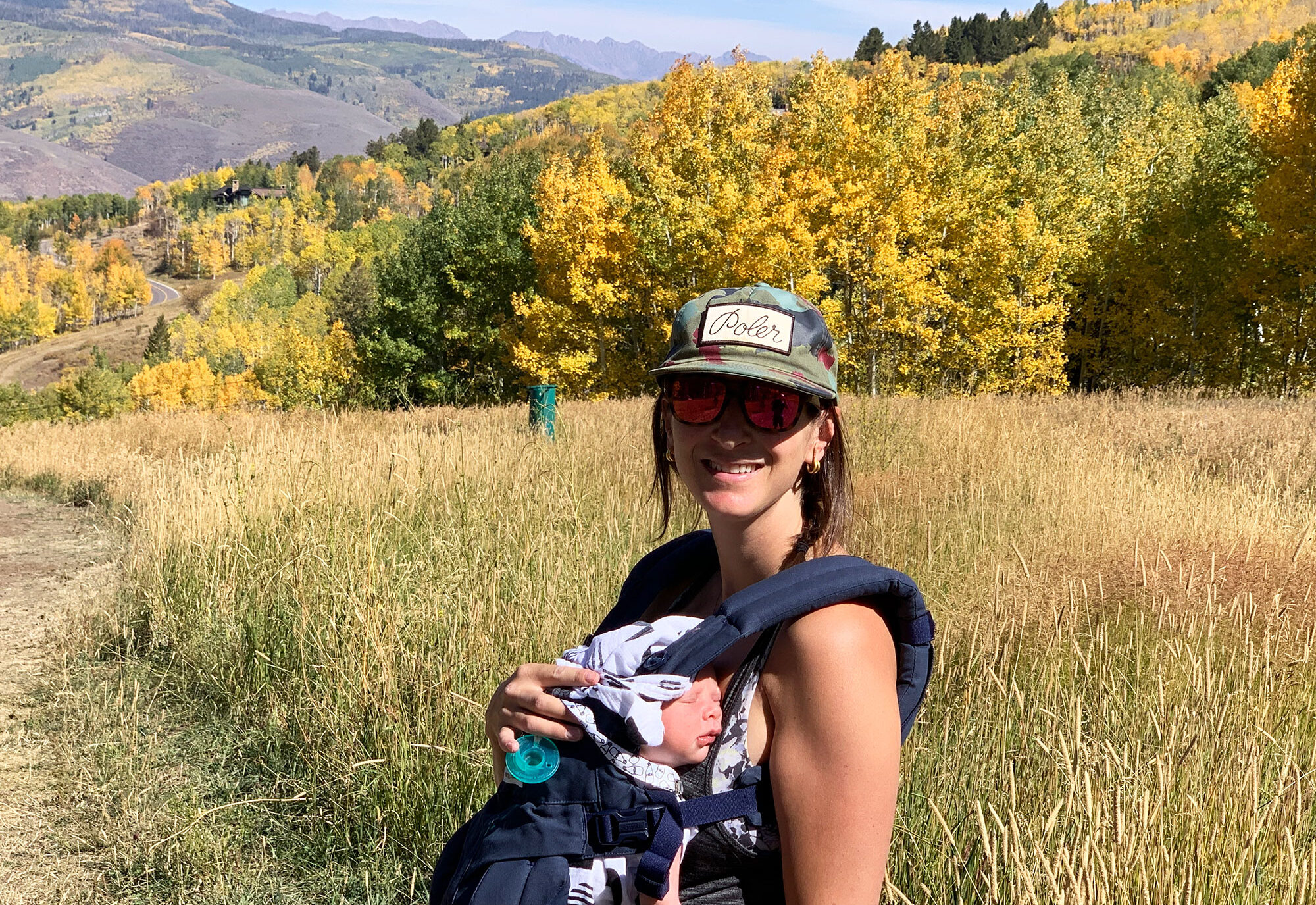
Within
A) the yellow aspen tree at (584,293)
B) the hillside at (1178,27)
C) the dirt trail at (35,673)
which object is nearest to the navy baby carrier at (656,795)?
the dirt trail at (35,673)

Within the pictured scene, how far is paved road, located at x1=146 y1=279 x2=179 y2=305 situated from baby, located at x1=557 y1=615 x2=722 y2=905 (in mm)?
170511

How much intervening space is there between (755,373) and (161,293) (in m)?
180

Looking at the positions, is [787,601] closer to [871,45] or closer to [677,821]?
[677,821]

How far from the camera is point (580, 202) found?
28906mm

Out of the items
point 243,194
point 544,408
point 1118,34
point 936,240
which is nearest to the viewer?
point 544,408

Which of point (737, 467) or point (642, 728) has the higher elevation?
point (737, 467)

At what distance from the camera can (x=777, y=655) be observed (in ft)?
3.80

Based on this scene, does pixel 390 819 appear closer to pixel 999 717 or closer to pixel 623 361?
pixel 999 717

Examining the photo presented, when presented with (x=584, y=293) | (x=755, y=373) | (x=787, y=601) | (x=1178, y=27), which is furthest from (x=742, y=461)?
(x=1178, y=27)

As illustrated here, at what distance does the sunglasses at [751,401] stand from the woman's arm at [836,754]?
0.34 m

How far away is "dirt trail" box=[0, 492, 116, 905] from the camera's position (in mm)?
3109

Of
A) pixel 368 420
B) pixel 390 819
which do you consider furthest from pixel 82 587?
pixel 368 420

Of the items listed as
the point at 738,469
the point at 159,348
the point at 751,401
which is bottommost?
the point at 159,348

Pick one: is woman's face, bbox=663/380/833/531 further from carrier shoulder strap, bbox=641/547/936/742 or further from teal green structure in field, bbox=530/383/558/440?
teal green structure in field, bbox=530/383/558/440
